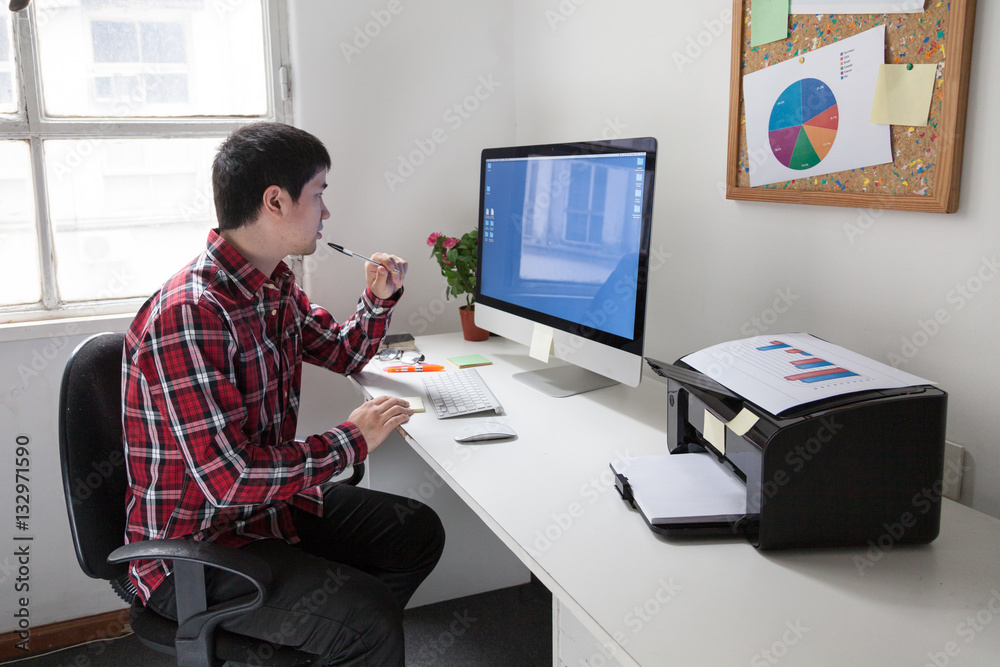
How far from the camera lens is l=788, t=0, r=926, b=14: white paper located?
1.19 meters

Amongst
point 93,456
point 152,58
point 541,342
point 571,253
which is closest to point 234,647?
point 93,456

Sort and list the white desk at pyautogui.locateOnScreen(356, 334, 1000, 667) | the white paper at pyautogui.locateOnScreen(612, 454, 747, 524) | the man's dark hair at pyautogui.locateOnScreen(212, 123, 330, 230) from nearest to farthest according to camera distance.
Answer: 1. the white desk at pyautogui.locateOnScreen(356, 334, 1000, 667)
2. the white paper at pyautogui.locateOnScreen(612, 454, 747, 524)
3. the man's dark hair at pyautogui.locateOnScreen(212, 123, 330, 230)

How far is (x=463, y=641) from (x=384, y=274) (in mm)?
1050

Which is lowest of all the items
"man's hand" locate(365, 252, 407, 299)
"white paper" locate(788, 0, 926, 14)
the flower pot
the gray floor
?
the gray floor

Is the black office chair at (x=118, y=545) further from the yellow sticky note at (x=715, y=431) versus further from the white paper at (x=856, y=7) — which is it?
the white paper at (x=856, y=7)

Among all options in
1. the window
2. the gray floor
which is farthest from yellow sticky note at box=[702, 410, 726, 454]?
the window

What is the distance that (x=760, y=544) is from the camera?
102cm

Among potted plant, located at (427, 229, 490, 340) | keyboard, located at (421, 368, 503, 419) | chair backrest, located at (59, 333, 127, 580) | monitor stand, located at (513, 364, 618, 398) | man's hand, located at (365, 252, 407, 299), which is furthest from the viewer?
potted plant, located at (427, 229, 490, 340)

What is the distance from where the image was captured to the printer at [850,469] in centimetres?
98

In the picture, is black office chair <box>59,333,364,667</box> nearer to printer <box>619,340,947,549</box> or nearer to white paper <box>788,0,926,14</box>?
printer <box>619,340,947,549</box>

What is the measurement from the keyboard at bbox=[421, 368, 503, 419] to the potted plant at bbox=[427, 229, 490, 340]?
33cm

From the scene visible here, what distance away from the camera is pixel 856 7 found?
129 centimetres

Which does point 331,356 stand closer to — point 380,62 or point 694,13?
point 380,62

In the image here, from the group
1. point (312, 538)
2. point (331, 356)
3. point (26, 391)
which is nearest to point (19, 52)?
point (26, 391)
